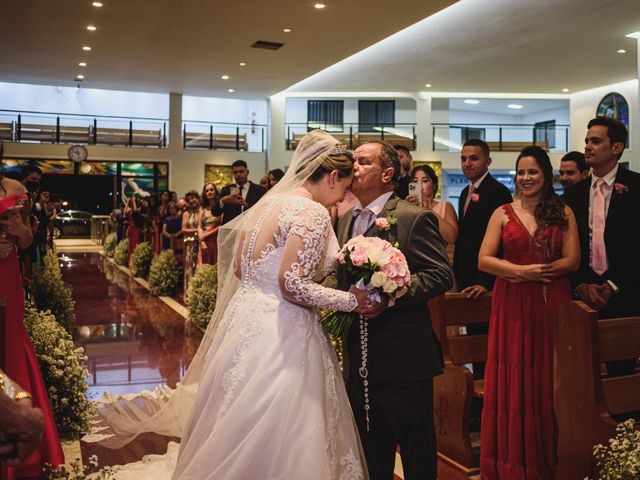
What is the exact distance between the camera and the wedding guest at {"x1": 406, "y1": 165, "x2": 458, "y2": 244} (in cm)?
477

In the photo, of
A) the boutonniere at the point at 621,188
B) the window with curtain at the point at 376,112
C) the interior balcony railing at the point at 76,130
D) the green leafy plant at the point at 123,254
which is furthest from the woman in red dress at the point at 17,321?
the window with curtain at the point at 376,112

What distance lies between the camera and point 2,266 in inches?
141

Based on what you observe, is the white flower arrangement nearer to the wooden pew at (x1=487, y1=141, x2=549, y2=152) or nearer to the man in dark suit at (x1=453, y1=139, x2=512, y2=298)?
the man in dark suit at (x1=453, y1=139, x2=512, y2=298)

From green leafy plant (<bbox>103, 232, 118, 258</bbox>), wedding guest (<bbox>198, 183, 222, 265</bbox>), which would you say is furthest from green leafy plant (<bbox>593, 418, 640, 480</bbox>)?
green leafy plant (<bbox>103, 232, 118, 258</bbox>)

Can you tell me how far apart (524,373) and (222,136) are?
22.1m

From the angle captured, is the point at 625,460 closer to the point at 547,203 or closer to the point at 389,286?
the point at 389,286

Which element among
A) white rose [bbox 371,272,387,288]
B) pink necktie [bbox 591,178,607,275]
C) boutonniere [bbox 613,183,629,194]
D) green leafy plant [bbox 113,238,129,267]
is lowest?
green leafy plant [bbox 113,238,129,267]

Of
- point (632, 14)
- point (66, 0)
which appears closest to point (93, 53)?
point (66, 0)

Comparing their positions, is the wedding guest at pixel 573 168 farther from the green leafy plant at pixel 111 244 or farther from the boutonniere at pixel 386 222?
the green leafy plant at pixel 111 244

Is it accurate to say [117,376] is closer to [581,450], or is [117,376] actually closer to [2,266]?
[2,266]

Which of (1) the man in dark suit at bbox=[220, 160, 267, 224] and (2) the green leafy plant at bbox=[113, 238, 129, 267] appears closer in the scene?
(1) the man in dark suit at bbox=[220, 160, 267, 224]

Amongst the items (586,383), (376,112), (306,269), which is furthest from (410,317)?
(376,112)

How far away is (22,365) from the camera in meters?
3.51

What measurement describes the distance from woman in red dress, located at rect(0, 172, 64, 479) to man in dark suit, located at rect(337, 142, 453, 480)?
166cm
